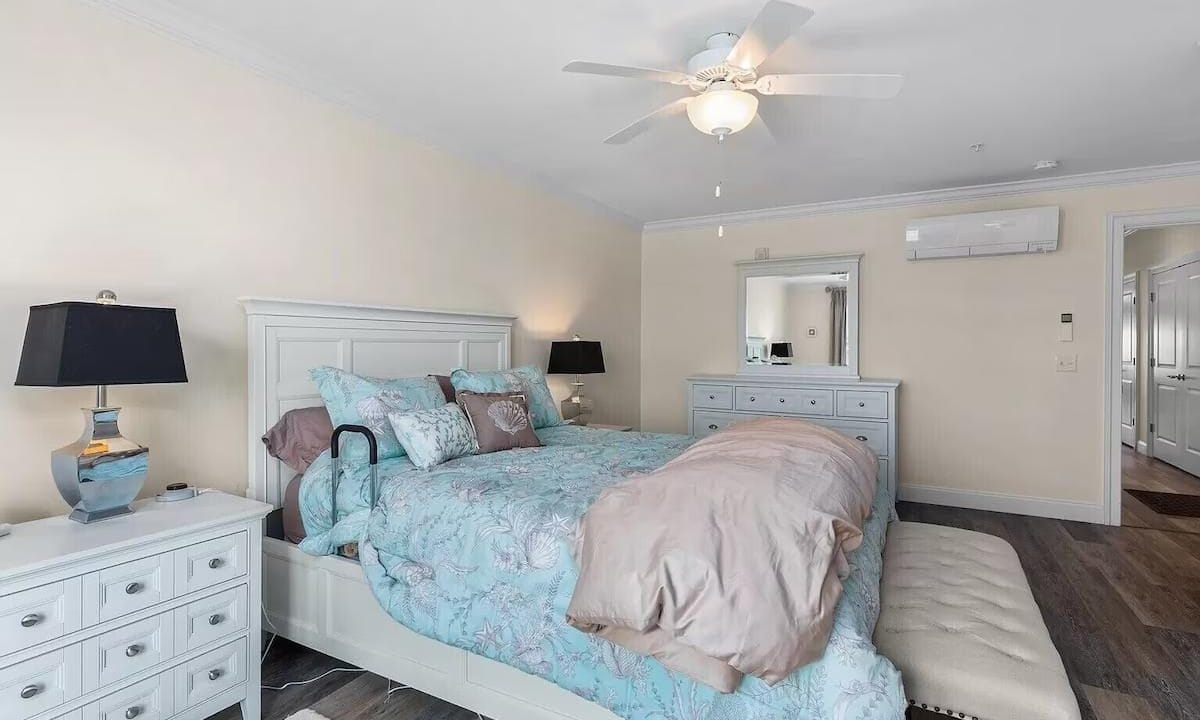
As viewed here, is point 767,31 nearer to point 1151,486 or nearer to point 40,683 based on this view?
point 40,683

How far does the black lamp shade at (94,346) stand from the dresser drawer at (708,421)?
13.1 ft

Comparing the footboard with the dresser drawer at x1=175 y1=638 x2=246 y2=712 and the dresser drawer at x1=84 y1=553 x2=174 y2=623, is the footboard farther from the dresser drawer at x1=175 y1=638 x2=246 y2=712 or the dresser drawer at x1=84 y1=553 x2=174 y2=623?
the dresser drawer at x1=84 y1=553 x2=174 y2=623

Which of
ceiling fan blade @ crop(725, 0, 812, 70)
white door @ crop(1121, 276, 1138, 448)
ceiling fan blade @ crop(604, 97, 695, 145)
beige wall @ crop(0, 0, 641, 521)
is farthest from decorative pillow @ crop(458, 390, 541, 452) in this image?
white door @ crop(1121, 276, 1138, 448)

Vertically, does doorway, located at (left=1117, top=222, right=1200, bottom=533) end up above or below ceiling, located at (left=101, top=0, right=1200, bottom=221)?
below

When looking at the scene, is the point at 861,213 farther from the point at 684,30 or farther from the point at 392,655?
the point at 392,655

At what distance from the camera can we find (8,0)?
6.19ft

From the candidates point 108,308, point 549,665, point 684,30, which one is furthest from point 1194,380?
point 108,308

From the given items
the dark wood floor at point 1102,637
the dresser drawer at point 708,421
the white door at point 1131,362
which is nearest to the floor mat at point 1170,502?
the dark wood floor at point 1102,637

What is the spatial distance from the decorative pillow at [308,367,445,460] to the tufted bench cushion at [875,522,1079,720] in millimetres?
1930

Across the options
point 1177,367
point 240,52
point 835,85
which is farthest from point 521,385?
point 1177,367

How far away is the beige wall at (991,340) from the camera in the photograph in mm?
4285

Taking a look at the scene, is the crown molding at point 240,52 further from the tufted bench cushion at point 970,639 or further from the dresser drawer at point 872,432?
the dresser drawer at point 872,432

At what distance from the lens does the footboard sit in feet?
6.13

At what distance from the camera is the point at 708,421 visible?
520 centimetres
